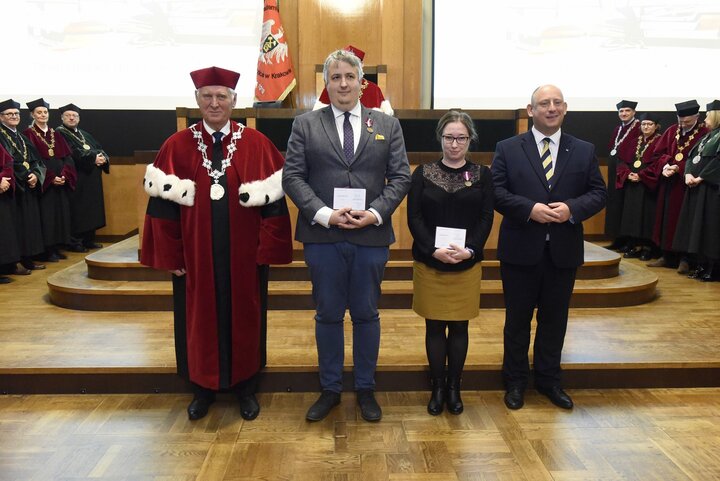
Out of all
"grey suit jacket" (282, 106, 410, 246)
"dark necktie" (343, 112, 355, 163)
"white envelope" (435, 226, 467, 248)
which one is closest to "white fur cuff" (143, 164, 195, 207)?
"grey suit jacket" (282, 106, 410, 246)

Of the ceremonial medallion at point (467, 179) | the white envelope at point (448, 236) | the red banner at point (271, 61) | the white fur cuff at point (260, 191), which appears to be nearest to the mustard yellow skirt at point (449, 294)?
the white envelope at point (448, 236)

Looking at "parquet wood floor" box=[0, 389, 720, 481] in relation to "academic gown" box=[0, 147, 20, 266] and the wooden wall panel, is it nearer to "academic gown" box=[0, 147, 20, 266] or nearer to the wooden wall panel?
"academic gown" box=[0, 147, 20, 266]

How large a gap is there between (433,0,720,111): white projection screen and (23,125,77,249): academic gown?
4.01 meters

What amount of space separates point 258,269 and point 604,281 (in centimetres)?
267

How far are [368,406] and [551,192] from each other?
122 cm

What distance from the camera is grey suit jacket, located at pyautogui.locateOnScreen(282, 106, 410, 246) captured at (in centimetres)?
228

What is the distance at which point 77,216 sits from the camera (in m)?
6.18

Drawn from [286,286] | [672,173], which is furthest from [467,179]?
[672,173]

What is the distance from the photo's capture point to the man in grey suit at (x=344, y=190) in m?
2.24

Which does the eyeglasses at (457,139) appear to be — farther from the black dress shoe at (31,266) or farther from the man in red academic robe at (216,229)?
the black dress shoe at (31,266)

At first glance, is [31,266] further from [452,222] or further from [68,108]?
[452,222]

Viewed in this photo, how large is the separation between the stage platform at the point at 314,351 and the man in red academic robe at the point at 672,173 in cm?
156

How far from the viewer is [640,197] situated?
5.69m

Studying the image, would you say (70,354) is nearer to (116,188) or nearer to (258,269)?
(258,269)
